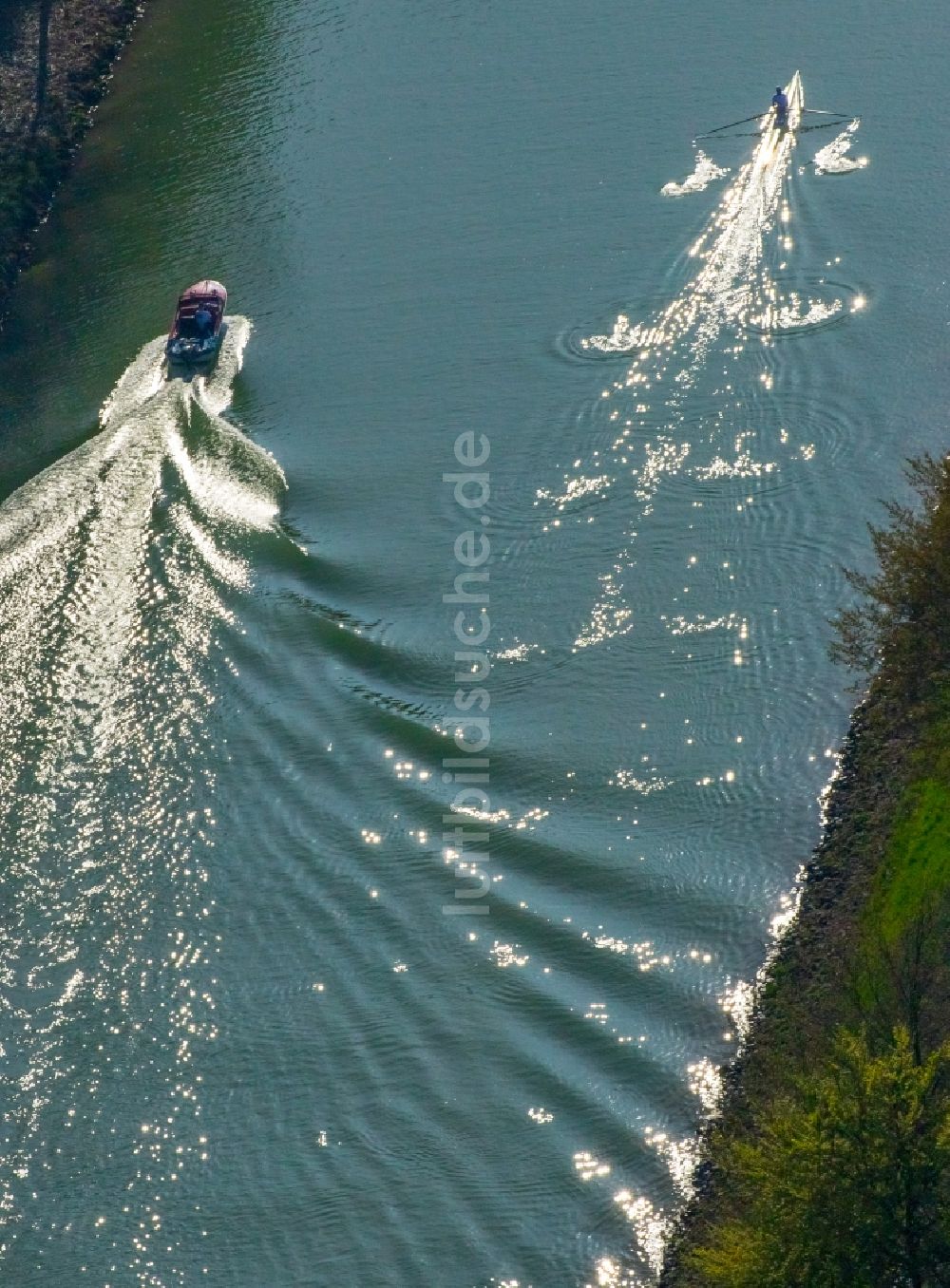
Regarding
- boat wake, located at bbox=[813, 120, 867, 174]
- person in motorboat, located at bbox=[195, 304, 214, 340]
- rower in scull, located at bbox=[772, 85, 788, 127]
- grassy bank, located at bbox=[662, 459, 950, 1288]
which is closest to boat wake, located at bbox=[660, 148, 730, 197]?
rower in scull, located at bbox=[772, 85, 788, 127]

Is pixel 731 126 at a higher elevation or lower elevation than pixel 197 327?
higher

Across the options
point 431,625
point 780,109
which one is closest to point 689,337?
point 780,109

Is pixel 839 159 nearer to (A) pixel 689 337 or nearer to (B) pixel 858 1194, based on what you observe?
(A) pixel 689 337

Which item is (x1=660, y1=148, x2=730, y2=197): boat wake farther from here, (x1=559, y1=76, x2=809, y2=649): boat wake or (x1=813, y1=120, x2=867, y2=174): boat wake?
(x1=813, y1=120, x2=867, y2=174): boat wake

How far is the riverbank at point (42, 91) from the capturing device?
67625 mm

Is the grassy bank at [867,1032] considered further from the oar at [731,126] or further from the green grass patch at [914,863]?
the oar at [731,126]

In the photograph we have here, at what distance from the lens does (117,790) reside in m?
43.4

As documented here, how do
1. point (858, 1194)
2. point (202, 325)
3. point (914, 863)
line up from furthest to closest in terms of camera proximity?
point (202, 325) → point (914, 863) → point (858, 1194)

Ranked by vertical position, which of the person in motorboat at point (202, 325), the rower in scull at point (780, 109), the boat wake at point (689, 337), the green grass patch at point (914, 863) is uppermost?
the rower in scull at point (780, 109)

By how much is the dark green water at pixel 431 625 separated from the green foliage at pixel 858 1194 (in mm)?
4615

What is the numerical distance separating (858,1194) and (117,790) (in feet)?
74.6

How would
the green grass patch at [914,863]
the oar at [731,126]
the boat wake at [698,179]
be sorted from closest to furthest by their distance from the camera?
the green grass patch at [914,863] → the boat wake at [698,179] → the oar at [731,126]

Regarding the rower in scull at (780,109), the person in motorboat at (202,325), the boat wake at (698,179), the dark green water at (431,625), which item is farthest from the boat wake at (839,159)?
the person in motorboat at (202,325)

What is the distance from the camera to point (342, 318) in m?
58.9
